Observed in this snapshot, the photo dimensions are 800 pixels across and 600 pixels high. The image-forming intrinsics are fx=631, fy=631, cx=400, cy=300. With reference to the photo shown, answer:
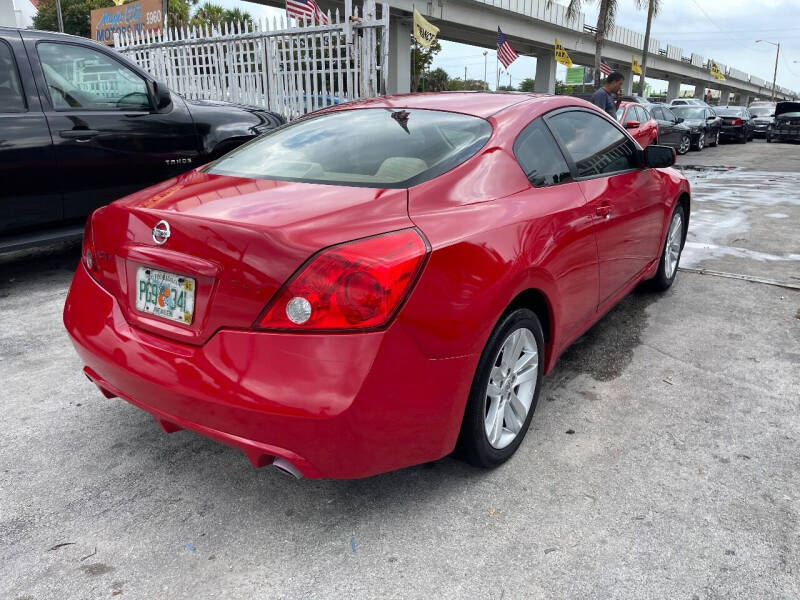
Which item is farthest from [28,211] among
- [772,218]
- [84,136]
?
[772,218]

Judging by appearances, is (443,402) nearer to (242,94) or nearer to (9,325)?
(9,325)

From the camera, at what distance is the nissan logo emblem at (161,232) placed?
2104 millimetres

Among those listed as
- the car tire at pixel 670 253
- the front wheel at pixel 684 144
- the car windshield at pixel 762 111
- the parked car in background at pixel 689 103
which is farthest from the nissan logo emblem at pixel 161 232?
the car windshield at pixel 762 111

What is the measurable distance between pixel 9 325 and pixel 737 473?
14.1ft

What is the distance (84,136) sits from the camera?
4.88m

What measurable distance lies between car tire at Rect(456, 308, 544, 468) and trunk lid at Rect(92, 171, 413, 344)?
0.61m

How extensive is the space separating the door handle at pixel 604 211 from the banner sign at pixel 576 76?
57406 millimetres

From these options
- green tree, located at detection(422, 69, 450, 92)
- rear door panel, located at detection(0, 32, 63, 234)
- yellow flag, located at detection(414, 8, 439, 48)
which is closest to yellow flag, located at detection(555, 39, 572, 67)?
yellow flag, located at detection(414, 8, 439, 48)

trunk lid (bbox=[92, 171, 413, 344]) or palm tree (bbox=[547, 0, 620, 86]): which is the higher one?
palm tree (bbox=[547, 0, 620, 86])

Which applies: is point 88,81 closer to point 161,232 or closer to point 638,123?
point 161,232

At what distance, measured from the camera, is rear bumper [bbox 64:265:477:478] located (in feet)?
6.07

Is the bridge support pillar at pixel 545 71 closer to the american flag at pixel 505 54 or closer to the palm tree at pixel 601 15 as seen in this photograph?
the palm tree at pixel 601 15

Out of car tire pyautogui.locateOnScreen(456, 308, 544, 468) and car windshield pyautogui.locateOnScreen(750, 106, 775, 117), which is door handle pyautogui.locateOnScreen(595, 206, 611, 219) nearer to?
car tire pyautogui.locateOnScreen(456, 308, 544, 468)

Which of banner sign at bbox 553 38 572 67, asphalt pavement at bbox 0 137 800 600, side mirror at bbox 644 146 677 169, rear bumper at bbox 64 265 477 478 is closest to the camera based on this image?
rear bumper at bbox 64 265 477 478
